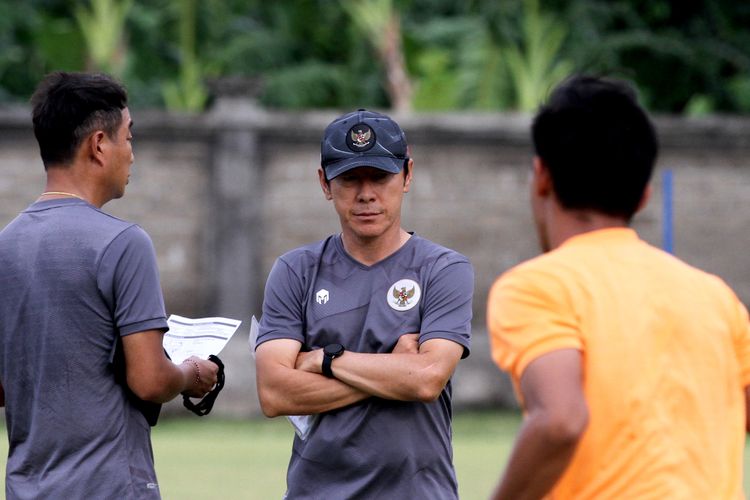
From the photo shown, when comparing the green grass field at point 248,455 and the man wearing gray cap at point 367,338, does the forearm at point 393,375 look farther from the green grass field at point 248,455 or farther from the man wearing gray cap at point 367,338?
the green grass field at point 248,455

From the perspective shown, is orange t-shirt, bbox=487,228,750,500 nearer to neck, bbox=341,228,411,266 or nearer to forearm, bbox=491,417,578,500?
forearm, bbox=491,417,578,500

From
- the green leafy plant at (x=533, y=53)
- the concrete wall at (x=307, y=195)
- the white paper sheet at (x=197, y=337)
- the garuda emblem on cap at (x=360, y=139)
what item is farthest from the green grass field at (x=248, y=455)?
the garuda emblem on cap at (x=360, y=139)

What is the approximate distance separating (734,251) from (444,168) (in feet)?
10.2

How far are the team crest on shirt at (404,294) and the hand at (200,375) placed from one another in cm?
60

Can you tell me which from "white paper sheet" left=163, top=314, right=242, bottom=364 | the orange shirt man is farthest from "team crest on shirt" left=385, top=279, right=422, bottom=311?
the orange shirt man

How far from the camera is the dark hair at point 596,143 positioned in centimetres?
300

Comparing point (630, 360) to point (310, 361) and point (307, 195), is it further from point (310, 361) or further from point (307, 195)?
point (307, 195)

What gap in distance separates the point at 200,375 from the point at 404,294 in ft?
2.23

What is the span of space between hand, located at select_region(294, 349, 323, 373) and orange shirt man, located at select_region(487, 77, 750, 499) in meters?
1.49

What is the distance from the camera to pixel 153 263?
4.18 m

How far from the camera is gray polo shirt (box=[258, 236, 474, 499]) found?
4.33 m

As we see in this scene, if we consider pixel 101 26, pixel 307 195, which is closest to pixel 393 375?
pixel 307 195

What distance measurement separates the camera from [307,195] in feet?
47.3

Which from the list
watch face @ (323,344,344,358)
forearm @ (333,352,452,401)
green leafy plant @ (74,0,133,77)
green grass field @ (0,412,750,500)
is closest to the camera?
forearm @ (333,352,452,401)
